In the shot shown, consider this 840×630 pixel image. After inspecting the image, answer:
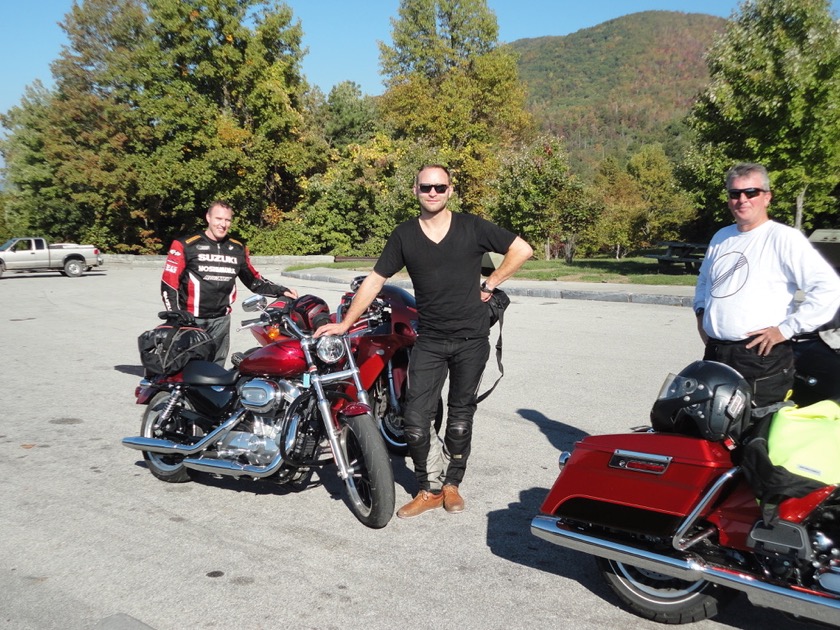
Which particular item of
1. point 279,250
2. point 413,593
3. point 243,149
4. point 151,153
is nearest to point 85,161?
point 151,153

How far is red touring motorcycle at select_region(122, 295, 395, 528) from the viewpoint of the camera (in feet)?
14.8

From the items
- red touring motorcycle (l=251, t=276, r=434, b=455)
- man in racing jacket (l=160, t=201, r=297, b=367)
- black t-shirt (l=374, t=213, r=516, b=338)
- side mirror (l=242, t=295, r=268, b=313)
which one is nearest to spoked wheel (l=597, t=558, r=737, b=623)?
black t-shirt (l=374, t=213, r=516, b=338)

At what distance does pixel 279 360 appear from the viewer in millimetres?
4836

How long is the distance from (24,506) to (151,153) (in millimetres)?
36383

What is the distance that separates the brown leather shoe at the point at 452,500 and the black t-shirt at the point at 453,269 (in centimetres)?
99

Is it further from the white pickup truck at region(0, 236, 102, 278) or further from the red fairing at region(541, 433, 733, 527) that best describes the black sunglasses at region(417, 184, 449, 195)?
the white pickup truck at region(0, 236, 102, 278)

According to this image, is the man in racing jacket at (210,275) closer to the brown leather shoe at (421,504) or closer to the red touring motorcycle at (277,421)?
the red touring motorcycle at (277,421)

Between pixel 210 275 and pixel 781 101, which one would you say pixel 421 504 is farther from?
pixel 781 101

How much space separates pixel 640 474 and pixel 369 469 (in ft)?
5.41

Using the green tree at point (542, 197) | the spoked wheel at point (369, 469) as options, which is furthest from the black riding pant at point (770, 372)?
the green tree at point (542, 197)

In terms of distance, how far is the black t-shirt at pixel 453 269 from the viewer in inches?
179

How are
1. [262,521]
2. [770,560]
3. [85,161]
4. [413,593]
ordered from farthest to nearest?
[85,161] < [262,521] < [413,593] < [770,560]

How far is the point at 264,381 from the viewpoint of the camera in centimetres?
484

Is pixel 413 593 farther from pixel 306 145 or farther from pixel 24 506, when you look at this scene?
pixel 306 145
